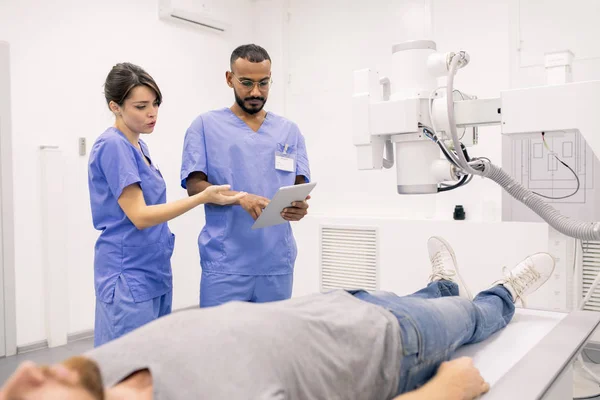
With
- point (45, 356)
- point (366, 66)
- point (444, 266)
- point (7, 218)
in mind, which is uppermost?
point (366, 66)

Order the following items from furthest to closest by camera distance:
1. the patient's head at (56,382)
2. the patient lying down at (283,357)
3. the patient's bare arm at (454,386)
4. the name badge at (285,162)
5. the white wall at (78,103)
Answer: the white wall at (78,103) → the name badge at (285,162) → the patient's bare arm at (454,386) → the patient lying down at (283,357) → the patient's head at (56,382)

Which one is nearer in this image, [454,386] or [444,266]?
[454,386]

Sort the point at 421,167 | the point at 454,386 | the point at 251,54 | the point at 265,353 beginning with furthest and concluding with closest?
the point at 251,54, the point at 421,167, the point at 454,386, the point at 265,353

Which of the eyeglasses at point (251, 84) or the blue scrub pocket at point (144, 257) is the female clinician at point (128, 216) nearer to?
the blue scrub pocket at point (144, 257)

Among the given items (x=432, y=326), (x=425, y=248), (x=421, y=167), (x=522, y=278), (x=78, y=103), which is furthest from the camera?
(x=78, y=103)

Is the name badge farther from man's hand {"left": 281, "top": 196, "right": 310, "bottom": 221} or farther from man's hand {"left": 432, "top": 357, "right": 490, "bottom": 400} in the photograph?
man's hand {"left": 432, "top": 357, "right": 490, "bottom": 400}

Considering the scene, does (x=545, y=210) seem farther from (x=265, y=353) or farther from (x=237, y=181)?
(x=265, y=353)

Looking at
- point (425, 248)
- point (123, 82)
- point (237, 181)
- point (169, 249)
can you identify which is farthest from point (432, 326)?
point (425, 248)

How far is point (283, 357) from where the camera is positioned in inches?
34.3

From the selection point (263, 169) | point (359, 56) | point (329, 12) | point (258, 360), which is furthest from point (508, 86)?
point (258, 360)

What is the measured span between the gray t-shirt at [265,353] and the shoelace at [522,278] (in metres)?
0.80

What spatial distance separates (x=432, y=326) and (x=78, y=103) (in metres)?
2.70

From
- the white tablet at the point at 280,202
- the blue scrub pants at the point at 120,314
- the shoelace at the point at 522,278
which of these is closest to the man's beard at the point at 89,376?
the blue scrub pants at the point at 120,314

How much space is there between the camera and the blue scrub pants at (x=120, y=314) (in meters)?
1.46
